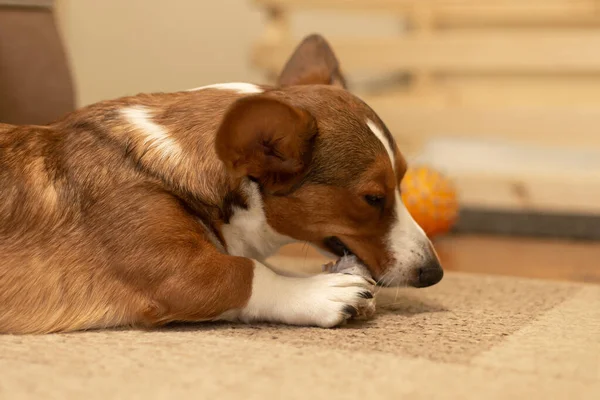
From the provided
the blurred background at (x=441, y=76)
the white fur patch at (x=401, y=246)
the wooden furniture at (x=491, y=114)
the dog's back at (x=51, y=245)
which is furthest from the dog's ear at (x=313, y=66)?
the wooden furniture at (x=491, y=114)

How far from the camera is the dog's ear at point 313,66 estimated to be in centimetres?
215

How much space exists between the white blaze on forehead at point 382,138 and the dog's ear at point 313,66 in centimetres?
35

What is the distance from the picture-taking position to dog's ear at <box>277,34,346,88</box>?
2152 millimetres

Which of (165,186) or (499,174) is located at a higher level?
(165,186)

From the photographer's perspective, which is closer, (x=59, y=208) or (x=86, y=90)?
(x=59, y=208)

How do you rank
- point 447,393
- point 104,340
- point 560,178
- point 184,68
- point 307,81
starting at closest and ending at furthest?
point 447,393 → point 104,340 → point 307,81 → point 560,178 → point 184,68

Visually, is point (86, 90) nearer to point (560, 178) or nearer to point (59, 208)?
point (560, 178)

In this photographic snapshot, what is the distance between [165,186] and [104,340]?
34 cm

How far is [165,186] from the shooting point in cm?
177

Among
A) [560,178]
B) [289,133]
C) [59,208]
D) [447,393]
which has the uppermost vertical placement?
[289,133]

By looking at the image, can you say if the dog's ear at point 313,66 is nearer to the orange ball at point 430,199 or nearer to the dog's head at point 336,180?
the dog's head at point 336,180

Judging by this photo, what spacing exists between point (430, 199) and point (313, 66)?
1.06 m

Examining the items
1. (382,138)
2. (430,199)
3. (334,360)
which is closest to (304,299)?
(334,360)

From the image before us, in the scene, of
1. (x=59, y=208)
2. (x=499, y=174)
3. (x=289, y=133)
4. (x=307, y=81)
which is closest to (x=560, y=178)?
(x=499, y=174)
